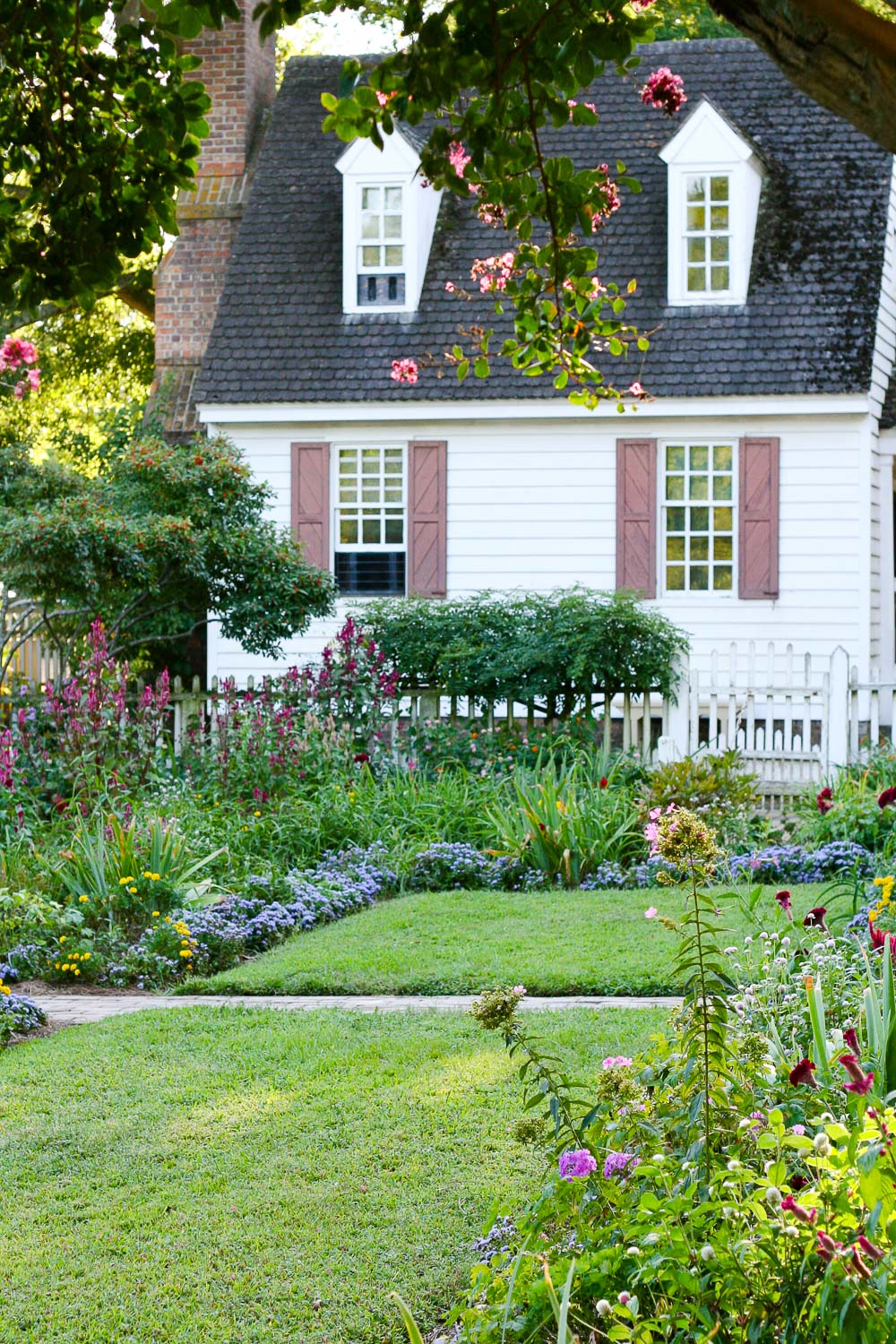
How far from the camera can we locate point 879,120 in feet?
9.32

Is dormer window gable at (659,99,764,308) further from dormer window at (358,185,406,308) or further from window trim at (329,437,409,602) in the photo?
window trim at (329,437,409,602)

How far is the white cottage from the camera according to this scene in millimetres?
16281

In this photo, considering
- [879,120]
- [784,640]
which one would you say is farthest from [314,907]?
[784,640]

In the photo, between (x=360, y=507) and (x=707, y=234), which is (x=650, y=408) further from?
(x=360, y=507)

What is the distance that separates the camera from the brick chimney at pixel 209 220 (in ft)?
62.2

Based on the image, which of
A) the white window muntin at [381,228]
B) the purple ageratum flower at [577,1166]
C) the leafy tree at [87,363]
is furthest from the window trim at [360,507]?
the purple ageratum flower at [577,1166]

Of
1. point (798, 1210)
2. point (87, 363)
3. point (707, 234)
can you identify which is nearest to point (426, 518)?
point (707, 234)

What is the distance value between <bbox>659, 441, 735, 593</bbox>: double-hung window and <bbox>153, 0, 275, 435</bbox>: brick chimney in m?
6.04

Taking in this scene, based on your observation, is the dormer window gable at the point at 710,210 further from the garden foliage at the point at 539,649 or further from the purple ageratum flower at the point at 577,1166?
the purple ageratum flower at the point at 577,1166

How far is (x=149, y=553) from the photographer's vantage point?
13.0 m

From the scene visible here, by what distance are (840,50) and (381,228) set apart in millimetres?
15314

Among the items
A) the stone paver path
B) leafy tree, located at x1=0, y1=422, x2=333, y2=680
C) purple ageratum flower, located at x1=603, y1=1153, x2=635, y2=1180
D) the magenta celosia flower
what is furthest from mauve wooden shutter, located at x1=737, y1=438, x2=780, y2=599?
the magenta celosia flower

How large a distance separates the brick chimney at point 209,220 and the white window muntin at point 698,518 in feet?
19.7

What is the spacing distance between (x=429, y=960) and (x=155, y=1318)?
3761 mm
